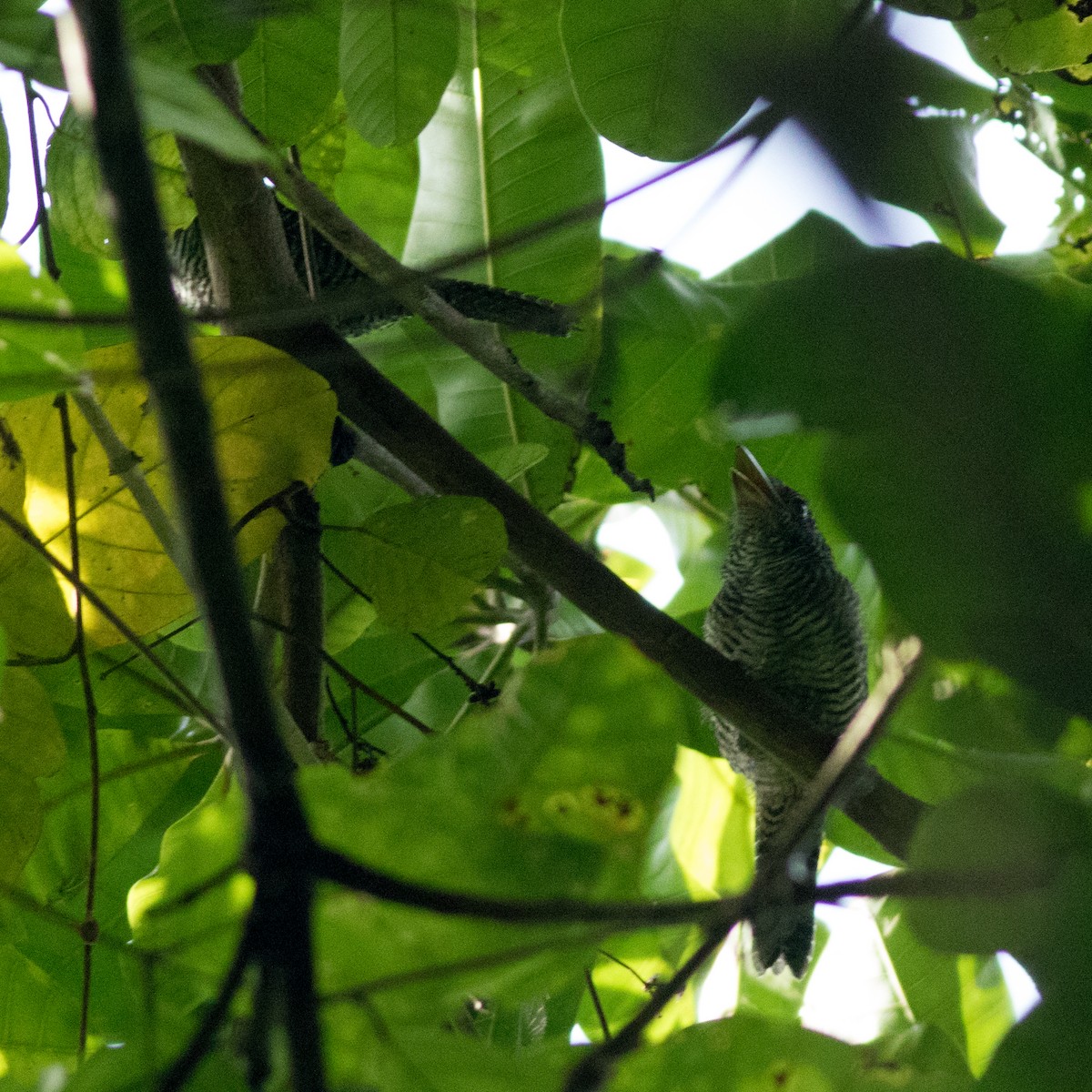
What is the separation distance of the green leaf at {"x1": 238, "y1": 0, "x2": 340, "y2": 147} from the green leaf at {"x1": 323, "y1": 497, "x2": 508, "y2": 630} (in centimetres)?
38

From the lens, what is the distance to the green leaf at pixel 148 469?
936mm

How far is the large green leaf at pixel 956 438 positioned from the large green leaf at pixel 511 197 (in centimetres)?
96

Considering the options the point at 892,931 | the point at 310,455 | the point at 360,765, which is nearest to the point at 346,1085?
the point at 310,455

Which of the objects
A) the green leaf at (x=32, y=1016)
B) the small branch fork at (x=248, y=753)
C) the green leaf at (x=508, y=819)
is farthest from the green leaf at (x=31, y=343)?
the green leaf at (x=32, y=1016)

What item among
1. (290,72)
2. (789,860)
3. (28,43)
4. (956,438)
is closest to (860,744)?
(789,860)

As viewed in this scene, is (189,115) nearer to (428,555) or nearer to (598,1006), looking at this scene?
(428,555)

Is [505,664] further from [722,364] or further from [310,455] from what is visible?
[722,364]

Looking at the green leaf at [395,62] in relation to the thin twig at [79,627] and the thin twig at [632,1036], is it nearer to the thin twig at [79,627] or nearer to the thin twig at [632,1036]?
the thin twig at [79,627]

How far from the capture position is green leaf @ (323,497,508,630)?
0.98m

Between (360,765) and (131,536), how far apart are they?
1.31 ft

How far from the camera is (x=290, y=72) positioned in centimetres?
106

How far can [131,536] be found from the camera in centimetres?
97

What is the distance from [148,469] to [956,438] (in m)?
0.82

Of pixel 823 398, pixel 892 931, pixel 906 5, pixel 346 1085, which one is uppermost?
pixel 906 5
